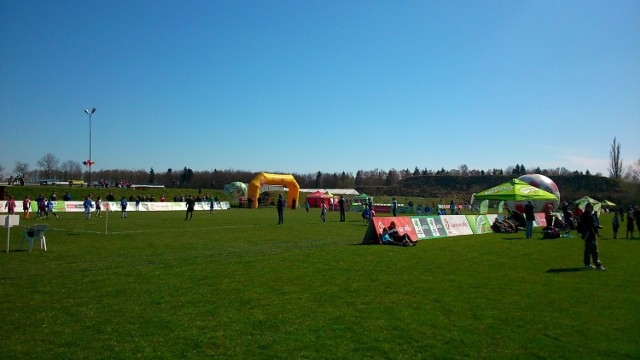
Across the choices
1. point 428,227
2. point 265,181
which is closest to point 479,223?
point 428,227

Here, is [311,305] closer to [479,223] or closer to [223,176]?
[479,223]

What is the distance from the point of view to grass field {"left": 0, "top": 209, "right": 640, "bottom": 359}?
6082 mm

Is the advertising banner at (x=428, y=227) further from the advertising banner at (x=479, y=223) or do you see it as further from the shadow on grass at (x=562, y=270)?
the shadow on grass at (x=562, y=270)

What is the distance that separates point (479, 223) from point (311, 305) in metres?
22.1

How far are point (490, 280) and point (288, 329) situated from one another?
6.30 metres

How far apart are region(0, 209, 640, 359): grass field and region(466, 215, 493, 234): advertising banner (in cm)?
1153

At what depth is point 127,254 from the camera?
48.8ft

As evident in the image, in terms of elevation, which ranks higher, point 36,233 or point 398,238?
point 36,233

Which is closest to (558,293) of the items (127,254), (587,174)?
(127,254)

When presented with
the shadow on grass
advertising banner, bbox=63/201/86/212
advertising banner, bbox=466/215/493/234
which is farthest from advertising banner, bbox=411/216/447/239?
advertising banner, bbox=63/201/86/212

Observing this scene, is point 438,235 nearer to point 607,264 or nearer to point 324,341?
point 607,264

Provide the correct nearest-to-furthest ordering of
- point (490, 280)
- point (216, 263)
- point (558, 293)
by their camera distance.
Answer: point (558, 293) → point (490, 280) → point (216, 263)

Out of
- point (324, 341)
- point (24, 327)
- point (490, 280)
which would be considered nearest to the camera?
point (324, 341)

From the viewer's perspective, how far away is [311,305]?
8281 mm
